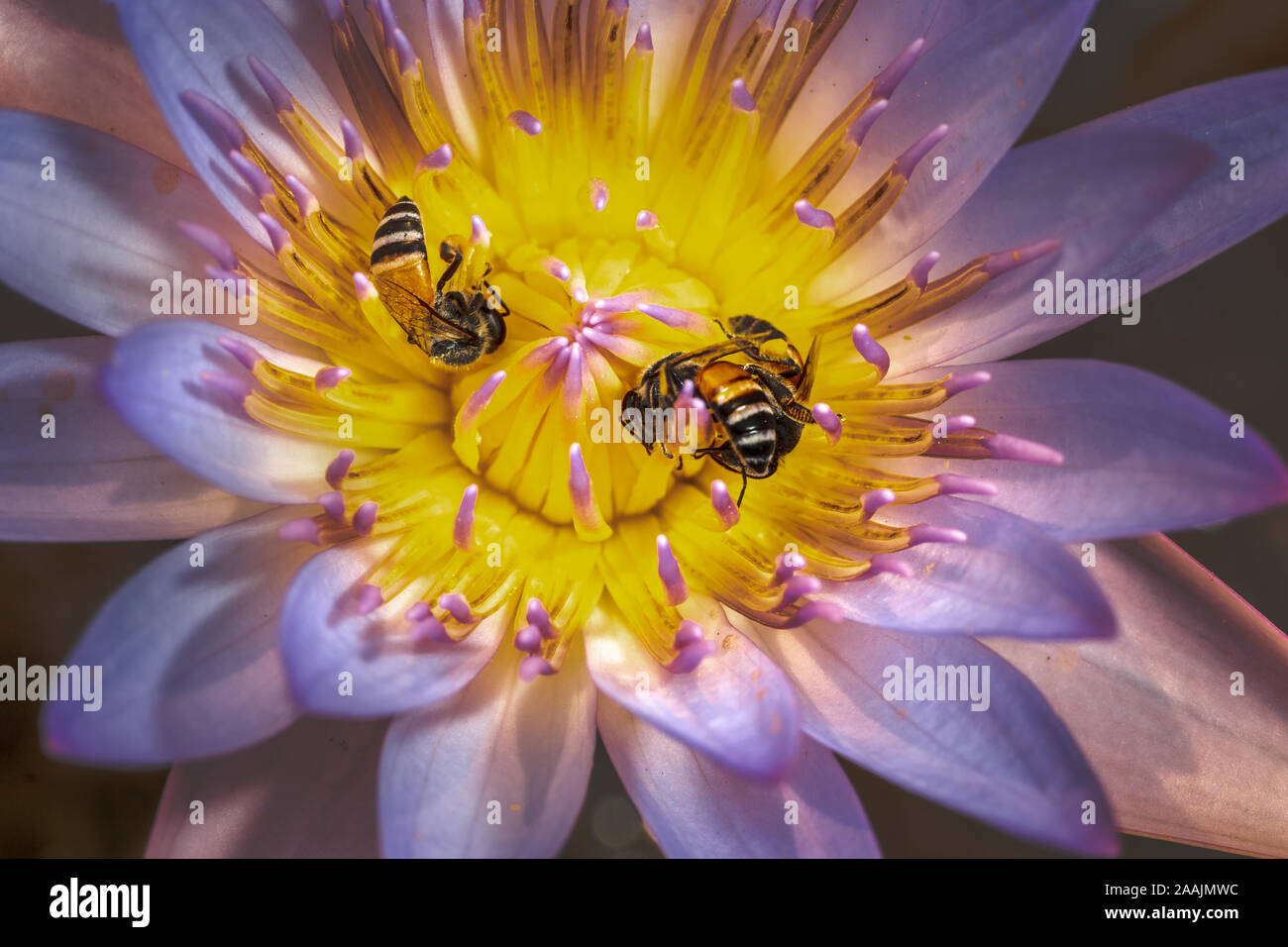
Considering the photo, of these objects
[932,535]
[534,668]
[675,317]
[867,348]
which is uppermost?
[675,317]

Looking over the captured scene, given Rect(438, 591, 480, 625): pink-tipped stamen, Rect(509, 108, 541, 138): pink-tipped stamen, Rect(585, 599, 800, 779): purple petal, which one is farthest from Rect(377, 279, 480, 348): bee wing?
Rect(585, 599, 800, 779): purple petal

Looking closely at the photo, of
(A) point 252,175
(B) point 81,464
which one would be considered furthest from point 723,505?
(B) point 81,464

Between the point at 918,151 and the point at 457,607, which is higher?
the point at 918,151

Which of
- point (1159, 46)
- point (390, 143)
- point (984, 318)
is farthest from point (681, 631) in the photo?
point (1159, 46)

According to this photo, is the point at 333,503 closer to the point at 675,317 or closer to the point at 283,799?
the point at 283,799

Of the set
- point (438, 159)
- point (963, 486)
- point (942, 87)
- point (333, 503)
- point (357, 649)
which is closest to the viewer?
point (357, 649)

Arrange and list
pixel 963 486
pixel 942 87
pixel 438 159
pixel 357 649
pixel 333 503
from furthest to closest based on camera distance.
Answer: pixel 438 159 < pixel 942 87 < pixel 963 486 < pixel 333 503 < pixel 357 649
